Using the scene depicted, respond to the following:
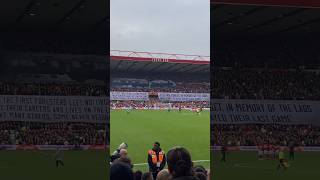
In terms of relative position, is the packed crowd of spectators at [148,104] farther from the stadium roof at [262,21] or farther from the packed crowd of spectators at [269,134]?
the stadium roof at [262,21]

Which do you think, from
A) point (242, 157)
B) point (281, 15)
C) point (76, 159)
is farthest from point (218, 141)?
point (76, 159)

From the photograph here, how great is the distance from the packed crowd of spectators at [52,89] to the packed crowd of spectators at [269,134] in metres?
3.94

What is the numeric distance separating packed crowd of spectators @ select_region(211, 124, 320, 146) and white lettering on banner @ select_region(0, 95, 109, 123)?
4046 mm

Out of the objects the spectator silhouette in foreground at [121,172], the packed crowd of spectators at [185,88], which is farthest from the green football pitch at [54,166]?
the packed crowd of spectators at [185,88]

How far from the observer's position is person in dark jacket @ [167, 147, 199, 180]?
2.86 m

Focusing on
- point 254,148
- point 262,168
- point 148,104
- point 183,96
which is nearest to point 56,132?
point 262,168

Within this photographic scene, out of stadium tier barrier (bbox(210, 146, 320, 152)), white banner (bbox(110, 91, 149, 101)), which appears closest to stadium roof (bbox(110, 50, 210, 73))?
white banner (bbox(110, 91, 149, 101))

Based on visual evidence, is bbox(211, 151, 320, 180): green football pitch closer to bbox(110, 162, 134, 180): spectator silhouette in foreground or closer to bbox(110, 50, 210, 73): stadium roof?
bbox(110, 162, 134, 180): spectator silhouette in foreground

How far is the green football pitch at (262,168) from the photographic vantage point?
1288 cm

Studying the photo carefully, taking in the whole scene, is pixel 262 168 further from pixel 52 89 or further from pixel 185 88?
pixel 185 88

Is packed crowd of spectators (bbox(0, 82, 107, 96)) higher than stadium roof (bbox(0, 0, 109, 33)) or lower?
lower

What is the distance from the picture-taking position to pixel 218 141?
1534 cm

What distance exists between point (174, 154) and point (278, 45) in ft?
40.3

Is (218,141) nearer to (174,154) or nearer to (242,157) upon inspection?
(242,157)
